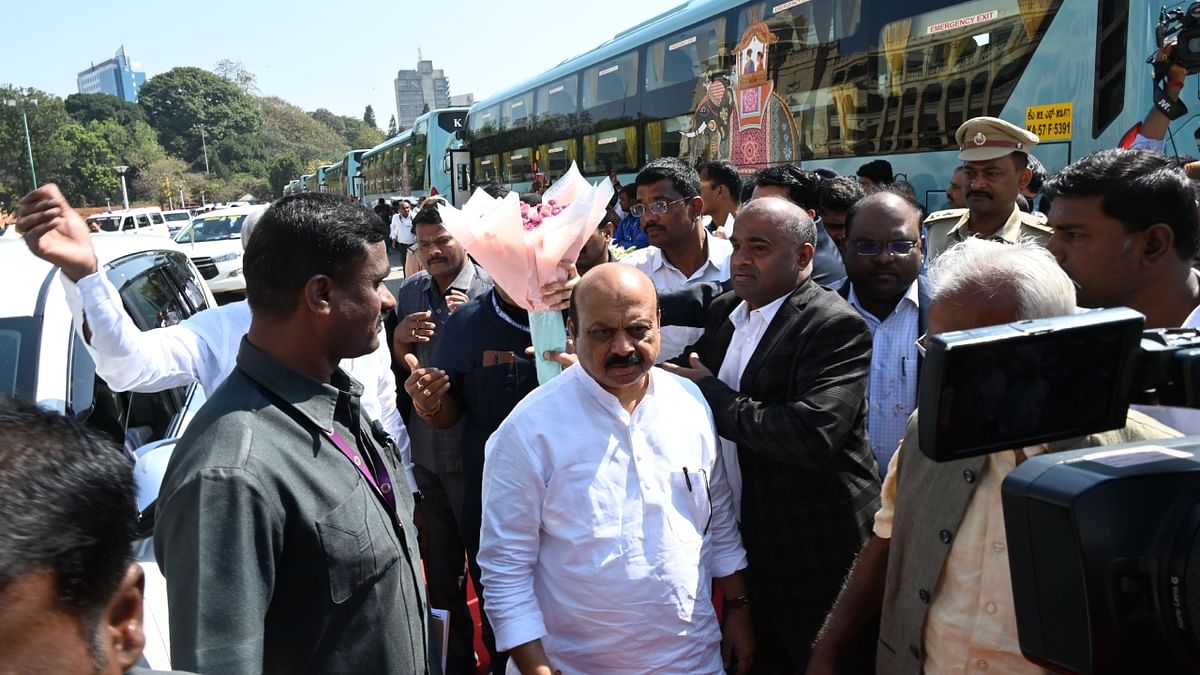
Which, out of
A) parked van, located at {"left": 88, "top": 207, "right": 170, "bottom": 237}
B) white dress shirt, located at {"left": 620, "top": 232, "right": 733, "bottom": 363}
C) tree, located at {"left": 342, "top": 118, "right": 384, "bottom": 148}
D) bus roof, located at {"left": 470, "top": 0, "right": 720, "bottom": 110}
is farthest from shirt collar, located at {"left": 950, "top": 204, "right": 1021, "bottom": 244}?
tree, located at {"left": 342, "top": 118, "right": 384, "bottom": 148}

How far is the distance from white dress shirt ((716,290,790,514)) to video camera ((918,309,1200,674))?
150cm

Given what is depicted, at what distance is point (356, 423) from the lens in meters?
1.68

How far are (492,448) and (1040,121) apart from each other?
5986 millimetres

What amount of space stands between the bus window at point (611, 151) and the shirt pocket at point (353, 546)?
10.5 metres

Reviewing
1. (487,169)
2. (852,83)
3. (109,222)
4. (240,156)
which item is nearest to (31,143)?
(240,156)

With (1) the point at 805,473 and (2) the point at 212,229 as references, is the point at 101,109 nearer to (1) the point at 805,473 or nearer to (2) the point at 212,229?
(2) the point at 212,229

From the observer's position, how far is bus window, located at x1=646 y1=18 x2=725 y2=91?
9578mm

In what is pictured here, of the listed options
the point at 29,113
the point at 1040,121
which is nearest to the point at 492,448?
the point at 1040,121

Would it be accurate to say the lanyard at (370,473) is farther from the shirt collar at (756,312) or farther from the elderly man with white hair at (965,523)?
the shirt collar at (756,312)

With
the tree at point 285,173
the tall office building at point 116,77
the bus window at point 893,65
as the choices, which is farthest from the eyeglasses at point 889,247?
the tall office building at point 116,77

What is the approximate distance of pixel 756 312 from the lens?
261cm

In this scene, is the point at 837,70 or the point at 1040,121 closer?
the point at 1040,121

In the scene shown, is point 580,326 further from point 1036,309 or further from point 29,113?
point 29,113

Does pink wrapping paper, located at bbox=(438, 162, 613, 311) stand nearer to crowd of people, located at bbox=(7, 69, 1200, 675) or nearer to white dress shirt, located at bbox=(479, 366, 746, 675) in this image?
crowd of people, located at bbox=(7, 69, 1200, 675)
